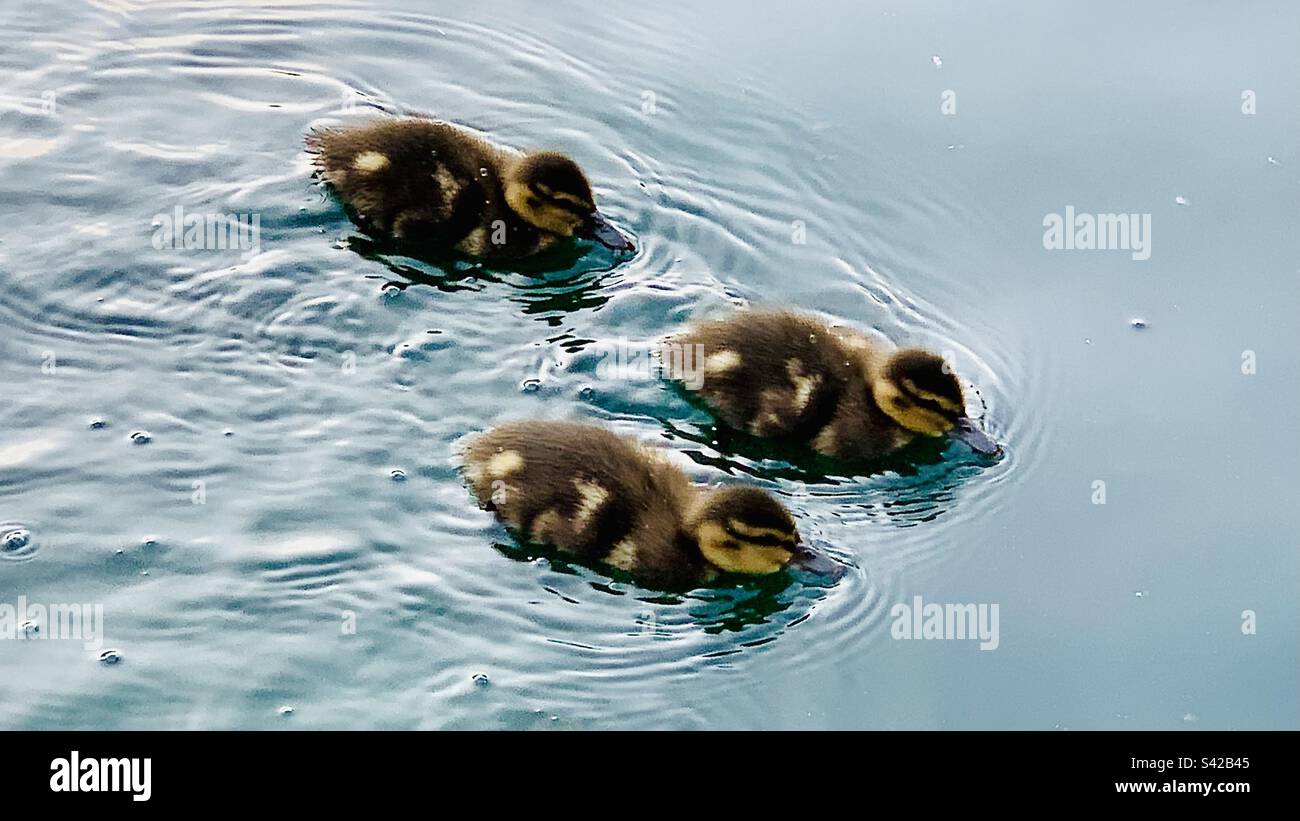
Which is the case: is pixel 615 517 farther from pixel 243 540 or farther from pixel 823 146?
pixel 823 146

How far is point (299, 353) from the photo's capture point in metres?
4.43

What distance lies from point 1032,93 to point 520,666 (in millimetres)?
2508

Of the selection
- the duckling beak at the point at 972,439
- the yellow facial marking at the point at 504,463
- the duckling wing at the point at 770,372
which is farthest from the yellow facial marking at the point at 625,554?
the duckling beak at the point at 972,439

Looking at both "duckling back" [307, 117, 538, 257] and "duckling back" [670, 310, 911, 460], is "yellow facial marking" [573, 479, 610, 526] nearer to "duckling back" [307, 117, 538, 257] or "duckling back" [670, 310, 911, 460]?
"duckling back" [670, 310, 911, 460]

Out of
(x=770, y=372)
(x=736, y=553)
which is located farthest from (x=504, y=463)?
(x=770, y=372)

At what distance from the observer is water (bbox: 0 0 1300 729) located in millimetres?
3723

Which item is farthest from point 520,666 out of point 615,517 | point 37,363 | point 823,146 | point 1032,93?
point 1032,93

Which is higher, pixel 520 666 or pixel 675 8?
pixel 675 8

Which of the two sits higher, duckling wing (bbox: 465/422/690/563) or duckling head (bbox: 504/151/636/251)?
duckling head (bbox: 504/151/636/251)

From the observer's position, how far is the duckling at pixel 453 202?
4801mm

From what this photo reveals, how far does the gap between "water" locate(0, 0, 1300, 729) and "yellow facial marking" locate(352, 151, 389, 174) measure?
149 millimetres

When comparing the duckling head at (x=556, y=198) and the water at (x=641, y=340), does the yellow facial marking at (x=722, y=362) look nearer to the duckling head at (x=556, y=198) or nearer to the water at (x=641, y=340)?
the water at (x=641, y=340)

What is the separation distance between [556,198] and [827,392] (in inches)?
34.8

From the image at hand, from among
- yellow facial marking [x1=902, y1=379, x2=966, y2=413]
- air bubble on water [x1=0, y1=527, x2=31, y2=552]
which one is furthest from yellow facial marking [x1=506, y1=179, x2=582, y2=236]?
air bubble on water [x1=0, y1=527, x2=31, y2=552]
